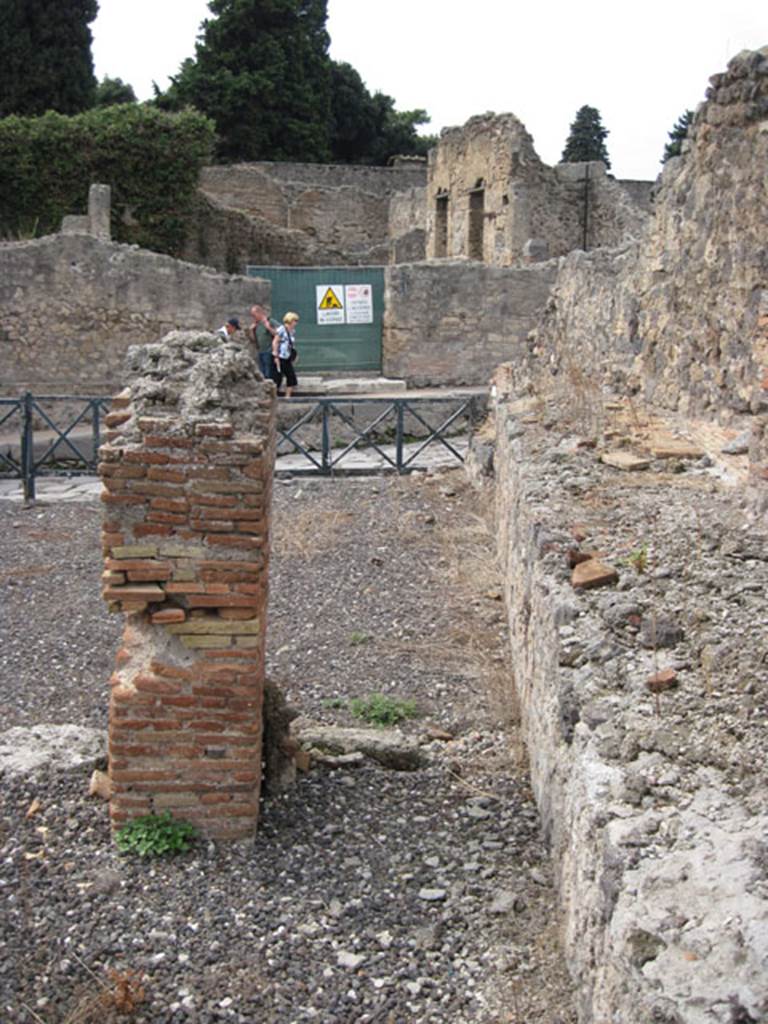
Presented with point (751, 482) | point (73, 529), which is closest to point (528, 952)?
point (751, 482)

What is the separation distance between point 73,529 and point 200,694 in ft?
21.5

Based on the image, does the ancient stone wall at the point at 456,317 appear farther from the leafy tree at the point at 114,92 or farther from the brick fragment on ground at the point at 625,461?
the leafy tree at the point at 114,92

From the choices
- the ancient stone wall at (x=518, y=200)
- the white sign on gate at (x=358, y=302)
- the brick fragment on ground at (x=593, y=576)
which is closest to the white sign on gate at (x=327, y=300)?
the white sign on gate at (x=358, y=302)

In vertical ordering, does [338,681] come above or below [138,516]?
below

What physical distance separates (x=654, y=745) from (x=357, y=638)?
381 cm

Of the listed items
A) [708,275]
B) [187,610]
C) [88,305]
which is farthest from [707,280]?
[88,305]

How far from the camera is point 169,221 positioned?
71.2ft

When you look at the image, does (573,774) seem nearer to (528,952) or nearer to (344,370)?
(528,952)

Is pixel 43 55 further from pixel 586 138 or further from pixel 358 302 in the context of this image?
pixel 586 138

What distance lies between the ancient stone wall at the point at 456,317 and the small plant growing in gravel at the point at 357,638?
35.0 ft

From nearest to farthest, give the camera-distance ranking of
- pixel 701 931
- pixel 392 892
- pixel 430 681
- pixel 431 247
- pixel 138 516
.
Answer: pixel 701 931 → pixel 392 892 → pixel 138 516 → pixel 430 681 → pixel 431 247

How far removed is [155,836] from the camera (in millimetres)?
3850

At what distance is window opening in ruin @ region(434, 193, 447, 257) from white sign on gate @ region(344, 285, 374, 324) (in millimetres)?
7887

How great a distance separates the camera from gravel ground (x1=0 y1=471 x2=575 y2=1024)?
3113 millimetres
